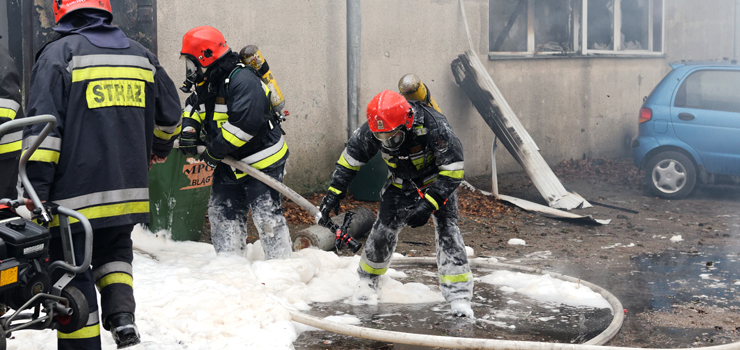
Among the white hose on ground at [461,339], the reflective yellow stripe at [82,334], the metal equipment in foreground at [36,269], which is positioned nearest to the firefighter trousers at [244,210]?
the white hose on ground at [461,339]

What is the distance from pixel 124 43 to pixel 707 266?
17.0ft

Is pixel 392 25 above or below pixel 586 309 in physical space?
above

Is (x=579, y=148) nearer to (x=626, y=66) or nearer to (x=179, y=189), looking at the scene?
(x=626, y=66)

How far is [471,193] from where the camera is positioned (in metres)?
9.55

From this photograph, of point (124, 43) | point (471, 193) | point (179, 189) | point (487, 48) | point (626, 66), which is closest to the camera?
point (124, 43)

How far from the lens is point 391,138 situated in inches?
176

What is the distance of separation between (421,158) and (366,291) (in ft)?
3.46

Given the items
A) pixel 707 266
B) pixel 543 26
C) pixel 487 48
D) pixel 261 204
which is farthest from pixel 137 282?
pixel 543 26

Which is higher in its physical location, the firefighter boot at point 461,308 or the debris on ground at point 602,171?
the debris on ground at point 602,171

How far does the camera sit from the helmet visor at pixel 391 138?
4398 millimetres

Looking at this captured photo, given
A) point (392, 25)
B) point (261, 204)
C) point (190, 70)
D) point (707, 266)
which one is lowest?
point (707, 266)

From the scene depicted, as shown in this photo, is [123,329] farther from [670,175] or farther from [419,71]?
[670,175]

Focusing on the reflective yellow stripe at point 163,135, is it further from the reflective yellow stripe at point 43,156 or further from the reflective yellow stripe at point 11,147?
the reflective yellow stripe at point 11,147

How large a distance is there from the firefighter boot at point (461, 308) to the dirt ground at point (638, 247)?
3.05 ft
